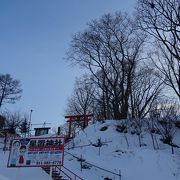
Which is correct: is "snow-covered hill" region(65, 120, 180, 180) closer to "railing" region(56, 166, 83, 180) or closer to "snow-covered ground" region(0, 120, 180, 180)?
"snow-covered ground" region(0, 120, 180, 180)

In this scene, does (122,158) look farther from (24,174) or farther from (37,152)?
(37,152)

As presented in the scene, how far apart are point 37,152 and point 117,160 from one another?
26.3 feet

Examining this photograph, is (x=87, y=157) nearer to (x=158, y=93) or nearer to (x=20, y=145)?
(x=20, y=145)

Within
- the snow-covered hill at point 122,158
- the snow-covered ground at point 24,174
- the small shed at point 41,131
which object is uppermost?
the small shed at point 41,131

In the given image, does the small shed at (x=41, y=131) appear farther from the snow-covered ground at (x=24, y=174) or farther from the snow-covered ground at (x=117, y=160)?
the snow-covered ground at (x=24, y=174)

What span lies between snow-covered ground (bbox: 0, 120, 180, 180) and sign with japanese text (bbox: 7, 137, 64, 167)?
1.37 m

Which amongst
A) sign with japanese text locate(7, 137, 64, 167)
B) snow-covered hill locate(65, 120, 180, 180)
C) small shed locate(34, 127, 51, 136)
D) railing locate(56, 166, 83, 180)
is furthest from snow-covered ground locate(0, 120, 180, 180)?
small shed locate(34, 127, 51, 136)

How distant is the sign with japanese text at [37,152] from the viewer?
15008 millimetres

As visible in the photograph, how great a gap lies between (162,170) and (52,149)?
823 cm

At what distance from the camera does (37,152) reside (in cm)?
1536

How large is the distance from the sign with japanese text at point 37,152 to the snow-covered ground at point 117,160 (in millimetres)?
1368

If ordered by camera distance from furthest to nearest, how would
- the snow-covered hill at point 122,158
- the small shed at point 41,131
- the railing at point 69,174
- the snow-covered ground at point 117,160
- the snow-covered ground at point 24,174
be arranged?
the small shed at point 41,131 < the snow-covered hill at point 122,158 < the snow-covered ground at point 117,160 < the railing at point 69,174 < the snow-covered ground at point 24,174

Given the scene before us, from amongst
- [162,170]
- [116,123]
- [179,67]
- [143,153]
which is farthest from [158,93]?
[162,170]

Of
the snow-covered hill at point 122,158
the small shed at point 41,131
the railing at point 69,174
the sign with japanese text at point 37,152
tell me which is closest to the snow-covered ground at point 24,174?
the railing at point 69,174
